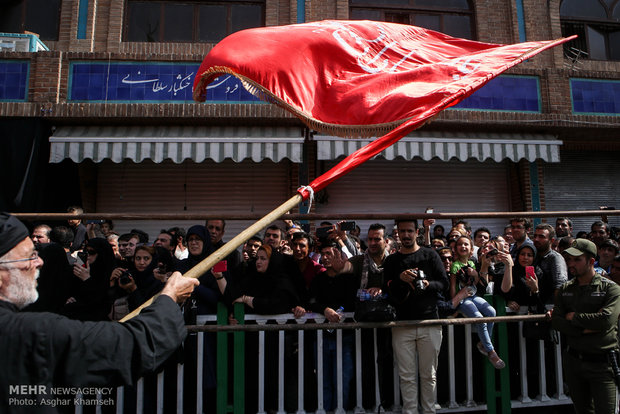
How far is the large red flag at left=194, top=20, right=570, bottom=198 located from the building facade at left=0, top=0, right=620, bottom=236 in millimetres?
4400

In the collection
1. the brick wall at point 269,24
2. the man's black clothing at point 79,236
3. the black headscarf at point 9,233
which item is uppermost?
the brick wall at point 269,24

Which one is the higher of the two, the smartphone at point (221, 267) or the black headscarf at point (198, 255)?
the black headscarf at point (198, 255)

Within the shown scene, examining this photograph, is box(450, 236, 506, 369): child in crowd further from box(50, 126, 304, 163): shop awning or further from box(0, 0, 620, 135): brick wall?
box(0, 0, 620, 135): brick wall

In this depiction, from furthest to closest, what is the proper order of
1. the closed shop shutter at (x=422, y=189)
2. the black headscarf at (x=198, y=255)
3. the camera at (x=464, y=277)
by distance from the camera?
1. the closed shop shutter at (x=422, y=189)
2. the camera at (x=464, y=277)
3. the black headscarf at (x=198, y=255)

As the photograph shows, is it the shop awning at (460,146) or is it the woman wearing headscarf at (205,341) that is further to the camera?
the shop awning at (460,146)

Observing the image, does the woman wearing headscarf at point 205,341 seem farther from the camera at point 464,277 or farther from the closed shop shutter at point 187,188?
the closed shop shutter at point 187,188

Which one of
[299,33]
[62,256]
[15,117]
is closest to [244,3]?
[15,117]

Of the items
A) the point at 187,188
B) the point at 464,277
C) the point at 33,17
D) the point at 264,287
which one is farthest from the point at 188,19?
the point at 464,277

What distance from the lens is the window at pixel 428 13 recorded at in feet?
31.0

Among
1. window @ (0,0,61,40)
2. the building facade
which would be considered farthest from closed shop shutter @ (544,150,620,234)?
window @ (0,0,61,40)

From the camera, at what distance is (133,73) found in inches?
314

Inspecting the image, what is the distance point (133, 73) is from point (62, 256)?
18.0 ft

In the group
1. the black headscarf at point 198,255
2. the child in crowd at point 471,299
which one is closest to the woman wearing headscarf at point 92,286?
the black headscarf at point 198,255

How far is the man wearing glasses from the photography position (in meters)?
1.53
